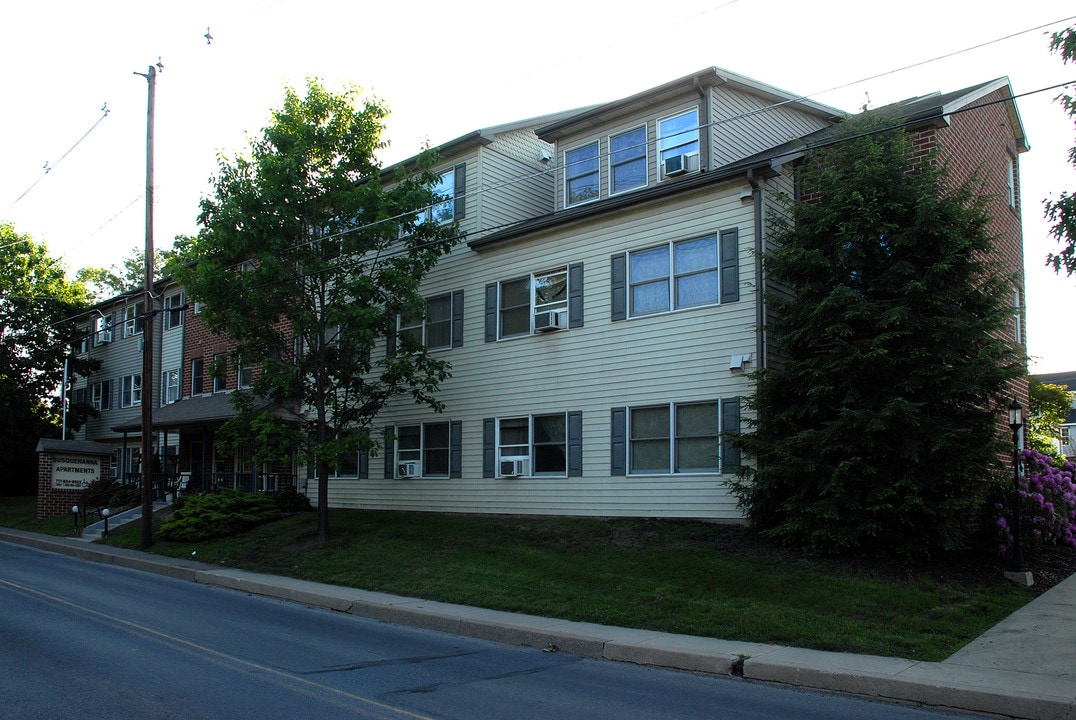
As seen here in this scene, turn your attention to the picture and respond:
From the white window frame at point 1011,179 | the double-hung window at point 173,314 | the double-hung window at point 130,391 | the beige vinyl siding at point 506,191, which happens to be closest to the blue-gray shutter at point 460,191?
the beige vinyl siding at point 506,191

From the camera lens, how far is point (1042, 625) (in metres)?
10.4

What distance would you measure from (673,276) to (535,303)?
3.56m

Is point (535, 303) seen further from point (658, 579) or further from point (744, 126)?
point (658, 579)

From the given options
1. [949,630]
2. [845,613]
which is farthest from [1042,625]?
[845,613]

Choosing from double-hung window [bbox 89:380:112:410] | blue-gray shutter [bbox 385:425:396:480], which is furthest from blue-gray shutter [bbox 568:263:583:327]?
double-hung window [bbox 89:380:112:410]

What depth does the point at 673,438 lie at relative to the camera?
1652 centimetres

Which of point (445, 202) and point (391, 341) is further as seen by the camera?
point (391, 341)

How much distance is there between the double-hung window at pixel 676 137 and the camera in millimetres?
18625

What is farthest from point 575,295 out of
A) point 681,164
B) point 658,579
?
point 658,579

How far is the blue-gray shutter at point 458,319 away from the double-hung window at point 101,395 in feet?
79.9

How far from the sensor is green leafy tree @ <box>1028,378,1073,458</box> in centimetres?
2131

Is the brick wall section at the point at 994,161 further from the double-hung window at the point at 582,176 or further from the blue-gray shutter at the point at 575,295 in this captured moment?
the double-hung window at the point at 582,176

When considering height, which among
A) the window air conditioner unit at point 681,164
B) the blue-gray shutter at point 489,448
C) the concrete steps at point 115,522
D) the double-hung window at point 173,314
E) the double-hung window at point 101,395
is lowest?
the concrete steps at point 115,522

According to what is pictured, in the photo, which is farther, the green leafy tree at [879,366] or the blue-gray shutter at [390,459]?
the blue-gray shutter at [390,459]
